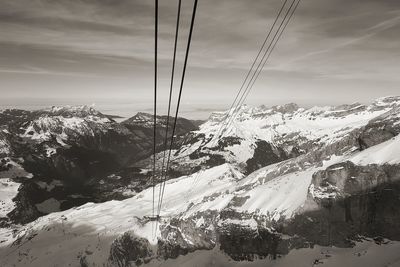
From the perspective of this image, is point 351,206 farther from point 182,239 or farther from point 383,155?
point 182,239

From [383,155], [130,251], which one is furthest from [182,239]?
[383,155]

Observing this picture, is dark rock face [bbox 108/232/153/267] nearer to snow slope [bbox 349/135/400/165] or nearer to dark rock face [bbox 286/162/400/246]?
dark rock face [bbox 286/162/400/246]

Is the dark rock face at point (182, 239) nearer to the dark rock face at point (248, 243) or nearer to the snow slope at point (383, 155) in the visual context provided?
the dark rock face at point (248, 243)

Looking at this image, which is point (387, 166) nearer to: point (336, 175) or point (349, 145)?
point (336, 175)

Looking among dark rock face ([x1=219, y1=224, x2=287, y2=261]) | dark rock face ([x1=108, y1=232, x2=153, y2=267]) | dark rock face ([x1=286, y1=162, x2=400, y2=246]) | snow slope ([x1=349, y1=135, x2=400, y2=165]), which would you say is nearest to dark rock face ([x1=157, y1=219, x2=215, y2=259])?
dark rock face ([x1=219, y1=224, x2=287, y2=261])

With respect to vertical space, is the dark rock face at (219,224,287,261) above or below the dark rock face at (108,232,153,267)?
above

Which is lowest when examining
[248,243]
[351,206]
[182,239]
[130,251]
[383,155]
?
[130,251]

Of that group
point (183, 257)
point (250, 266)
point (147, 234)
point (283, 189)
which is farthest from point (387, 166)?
point (147, 234)

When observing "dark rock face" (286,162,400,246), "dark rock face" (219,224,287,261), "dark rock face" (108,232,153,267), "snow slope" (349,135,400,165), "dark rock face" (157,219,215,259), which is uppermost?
"snow slope" (349,135,400,165)

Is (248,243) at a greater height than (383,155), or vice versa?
(383,155)
